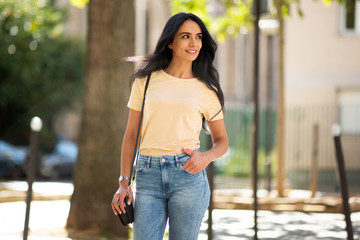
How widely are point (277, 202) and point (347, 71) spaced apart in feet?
33.2

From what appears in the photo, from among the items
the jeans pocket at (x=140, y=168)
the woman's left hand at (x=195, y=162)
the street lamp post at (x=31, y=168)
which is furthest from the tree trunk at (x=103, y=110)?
the woman's left hand at (x=195, y=162)

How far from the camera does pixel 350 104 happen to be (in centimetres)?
2072

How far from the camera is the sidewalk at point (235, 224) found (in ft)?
28.9

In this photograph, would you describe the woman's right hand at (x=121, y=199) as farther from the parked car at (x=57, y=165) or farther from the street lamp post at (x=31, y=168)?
the parked car at (x=57, y=165)

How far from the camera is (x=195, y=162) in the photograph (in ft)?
12.2

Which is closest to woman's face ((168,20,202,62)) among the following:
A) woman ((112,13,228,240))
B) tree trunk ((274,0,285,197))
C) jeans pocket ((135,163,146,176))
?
woman ((112,13,228,240))

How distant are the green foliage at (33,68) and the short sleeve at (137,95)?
22.0 metres

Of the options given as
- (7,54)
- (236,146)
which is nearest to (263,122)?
(236,146)

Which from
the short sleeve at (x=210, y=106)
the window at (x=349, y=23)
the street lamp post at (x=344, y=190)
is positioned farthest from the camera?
the window at (x=349, y=23)

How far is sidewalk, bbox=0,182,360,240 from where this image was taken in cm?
881

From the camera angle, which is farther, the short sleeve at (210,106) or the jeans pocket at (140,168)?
the short sleeve at (210,106)

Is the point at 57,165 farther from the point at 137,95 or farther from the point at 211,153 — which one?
the point at 211,153

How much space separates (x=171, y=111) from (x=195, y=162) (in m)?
0.31

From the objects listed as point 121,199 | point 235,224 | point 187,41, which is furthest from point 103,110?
point 121,199
